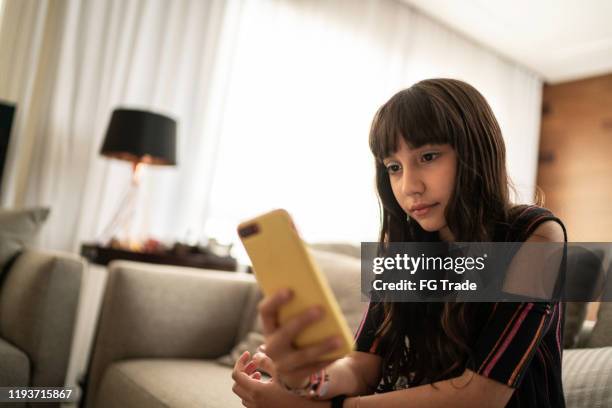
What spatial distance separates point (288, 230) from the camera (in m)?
0.58

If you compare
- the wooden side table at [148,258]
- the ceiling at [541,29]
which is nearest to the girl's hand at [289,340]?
the wooden side table at [148,258]

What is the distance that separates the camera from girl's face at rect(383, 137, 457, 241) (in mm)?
780

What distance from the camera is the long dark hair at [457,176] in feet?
2.49

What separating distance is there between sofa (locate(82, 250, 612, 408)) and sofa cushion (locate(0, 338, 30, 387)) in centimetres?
18

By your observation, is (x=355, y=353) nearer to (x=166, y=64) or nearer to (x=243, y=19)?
(x=166, y=64)

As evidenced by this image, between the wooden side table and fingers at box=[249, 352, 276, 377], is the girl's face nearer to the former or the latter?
fingers at box=[249, 352, 276, 377]

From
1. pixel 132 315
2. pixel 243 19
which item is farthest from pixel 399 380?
pixel 243 19

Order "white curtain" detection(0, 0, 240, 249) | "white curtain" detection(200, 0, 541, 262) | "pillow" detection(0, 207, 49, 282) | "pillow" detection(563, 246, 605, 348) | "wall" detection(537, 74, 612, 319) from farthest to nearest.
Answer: "wall" detection(537, 74, 612, 319) → "white curtain" detection(200, 0, 541, 262) → "white curtain" detection(0, 0, 240, 249) → "pillow" detection(0, 207, 49, 282) → "pillow" detection(563, 246, 605, 348)

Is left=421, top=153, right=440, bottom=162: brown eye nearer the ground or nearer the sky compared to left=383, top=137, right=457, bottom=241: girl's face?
nearer the sky

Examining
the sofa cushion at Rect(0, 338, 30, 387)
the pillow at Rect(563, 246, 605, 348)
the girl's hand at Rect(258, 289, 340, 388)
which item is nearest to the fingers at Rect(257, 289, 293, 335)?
the girl's hand at Rect(258, 289, 340, 388)

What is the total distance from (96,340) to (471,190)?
4.03 feet

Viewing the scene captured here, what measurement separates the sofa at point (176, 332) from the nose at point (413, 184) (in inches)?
23.3

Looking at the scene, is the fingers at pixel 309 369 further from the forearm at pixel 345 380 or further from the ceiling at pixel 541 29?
the ceiling at pixel 541 29

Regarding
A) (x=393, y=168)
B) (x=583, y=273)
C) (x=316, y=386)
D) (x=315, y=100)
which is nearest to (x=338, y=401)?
(x=316, y=386)
